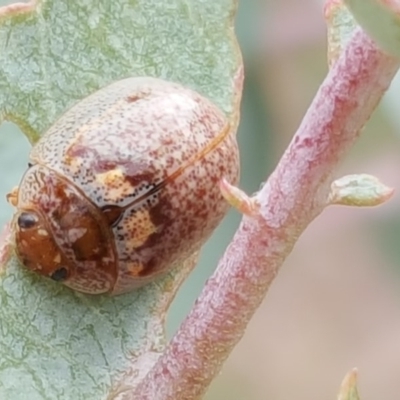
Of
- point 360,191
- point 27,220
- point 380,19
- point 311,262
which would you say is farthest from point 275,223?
point 311,262

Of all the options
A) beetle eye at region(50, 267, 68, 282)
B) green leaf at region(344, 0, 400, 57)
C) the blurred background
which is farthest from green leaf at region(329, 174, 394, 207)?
the blurred background

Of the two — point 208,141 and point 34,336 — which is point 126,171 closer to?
point 208,141

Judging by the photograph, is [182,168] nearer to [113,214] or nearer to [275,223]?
[113,214]

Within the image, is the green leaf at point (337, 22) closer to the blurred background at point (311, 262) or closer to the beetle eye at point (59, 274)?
the beetle eye at point (59, 274)

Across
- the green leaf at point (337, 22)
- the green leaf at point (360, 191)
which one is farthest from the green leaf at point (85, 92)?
the green leaf at point (360, 191)

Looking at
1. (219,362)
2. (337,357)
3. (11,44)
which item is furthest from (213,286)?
(337,357)

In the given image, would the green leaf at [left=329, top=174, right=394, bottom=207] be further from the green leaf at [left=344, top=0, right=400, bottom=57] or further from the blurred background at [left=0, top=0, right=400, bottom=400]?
the blurred background at [left=0, top=0, right=400, bottom=400]
